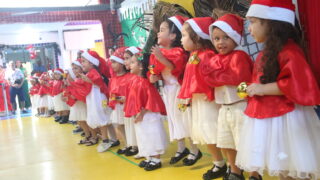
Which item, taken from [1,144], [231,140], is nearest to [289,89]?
[231,140]

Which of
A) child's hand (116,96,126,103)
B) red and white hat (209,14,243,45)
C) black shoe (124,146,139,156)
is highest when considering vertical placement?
red and white hat (209,14,243,45)

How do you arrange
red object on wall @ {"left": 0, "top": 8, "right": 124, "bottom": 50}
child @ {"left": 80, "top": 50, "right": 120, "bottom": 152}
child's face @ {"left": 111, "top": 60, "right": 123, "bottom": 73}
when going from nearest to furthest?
child's face @ {"left": 111, "top": 60, "right": 123, "bottom": 73} → child @ {"left": 80, "top": 50, "right": 120, "bottom": 152} → red object on wall @ {"left": 0, "top": 8, "right": 124, "bottom": 50}

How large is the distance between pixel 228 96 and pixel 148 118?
1.14 metres

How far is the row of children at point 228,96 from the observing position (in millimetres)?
1806

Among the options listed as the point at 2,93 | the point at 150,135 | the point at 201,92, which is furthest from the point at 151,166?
the point at 2,93

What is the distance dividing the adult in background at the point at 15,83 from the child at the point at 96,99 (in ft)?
24.1

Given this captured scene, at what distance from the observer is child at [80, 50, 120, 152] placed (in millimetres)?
4480

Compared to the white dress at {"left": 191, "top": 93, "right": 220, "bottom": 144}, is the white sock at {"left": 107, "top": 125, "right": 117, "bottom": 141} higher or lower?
lower

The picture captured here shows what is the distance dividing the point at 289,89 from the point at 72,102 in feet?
12.3

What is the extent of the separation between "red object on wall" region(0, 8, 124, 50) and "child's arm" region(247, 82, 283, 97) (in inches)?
307

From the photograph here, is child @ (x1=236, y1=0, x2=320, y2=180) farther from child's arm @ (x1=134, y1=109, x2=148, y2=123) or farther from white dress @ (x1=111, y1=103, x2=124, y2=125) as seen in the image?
white dress @ (x1=111, y1=103, x2=124, y2=125)

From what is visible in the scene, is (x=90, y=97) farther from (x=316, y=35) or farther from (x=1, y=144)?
(x=316, y=35)

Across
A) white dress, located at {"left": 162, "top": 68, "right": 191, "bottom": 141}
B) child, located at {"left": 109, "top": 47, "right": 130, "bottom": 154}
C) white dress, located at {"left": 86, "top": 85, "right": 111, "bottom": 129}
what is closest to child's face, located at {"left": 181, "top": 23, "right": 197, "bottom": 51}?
white dress, located at {"left": 162, "top": 68, "right": 191, "bottom": 141}

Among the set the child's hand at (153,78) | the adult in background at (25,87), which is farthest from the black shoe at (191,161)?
the adult in background at (25,87)
